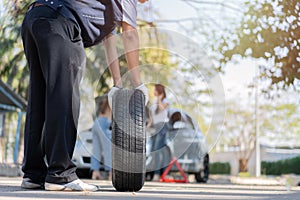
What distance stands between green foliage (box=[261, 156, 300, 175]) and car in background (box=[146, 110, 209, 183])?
54.4ft

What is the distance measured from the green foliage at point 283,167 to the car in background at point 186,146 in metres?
16.6

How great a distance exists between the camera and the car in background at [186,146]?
1095 centimetres

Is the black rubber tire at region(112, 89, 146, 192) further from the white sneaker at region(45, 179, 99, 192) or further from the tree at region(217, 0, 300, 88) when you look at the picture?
the tree at region(217, 0, 300, 88)

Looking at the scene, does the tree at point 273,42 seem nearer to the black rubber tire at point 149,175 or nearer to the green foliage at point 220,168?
the black rubber tire at point 149,175

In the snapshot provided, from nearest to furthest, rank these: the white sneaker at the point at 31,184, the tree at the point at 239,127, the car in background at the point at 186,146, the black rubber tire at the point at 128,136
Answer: the black rubber tire at the point at 128,136, the white sneaker at the point at 31,184, the car in background at the point at 186,146, the tree at the point at 239,127

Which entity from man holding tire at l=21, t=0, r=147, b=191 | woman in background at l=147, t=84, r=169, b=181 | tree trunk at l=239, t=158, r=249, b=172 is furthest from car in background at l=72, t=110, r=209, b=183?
tree trunk at l=239, t=158, r=249, b=172

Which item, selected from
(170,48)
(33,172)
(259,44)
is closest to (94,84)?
(170,48)

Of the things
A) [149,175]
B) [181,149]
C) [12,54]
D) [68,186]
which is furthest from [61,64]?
[12,54]

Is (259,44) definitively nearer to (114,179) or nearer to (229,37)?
(229,37)

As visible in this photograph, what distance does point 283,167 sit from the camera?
29078mm

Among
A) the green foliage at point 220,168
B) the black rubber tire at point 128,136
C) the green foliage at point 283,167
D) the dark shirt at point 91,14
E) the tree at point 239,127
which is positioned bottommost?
the green foliage at point 220,168

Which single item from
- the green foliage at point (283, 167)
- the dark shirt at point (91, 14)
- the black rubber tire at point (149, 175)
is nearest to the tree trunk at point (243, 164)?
the green foliage at point (283, 167)

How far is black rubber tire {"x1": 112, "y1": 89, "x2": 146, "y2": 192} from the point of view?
4.15 meters

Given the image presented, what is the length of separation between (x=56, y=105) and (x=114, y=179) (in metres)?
0.62
